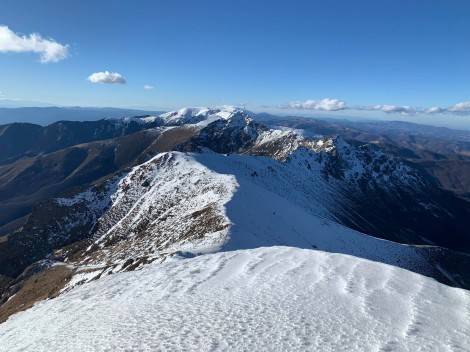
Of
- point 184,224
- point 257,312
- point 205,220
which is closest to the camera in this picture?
point 257,312

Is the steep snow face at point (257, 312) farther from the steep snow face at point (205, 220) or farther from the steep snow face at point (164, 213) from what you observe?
the steep snow face at point (164, 213)

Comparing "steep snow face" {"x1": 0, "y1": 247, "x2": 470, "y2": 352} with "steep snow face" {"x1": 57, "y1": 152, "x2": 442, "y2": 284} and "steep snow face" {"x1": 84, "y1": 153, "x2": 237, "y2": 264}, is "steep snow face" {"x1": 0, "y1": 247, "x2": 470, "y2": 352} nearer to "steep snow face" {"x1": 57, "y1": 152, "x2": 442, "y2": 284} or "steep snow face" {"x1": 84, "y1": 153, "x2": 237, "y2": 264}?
"steep snow face" {"x1": 57, "y1": 152, "x2": 442, "y2": 284}

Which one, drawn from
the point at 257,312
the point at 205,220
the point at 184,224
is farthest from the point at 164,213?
the point at 257,312

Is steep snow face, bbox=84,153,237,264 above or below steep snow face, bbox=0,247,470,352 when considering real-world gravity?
below

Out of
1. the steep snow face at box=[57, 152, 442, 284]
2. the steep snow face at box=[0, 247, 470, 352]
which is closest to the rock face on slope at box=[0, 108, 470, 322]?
the steep snow face at box=[57, 152, 442, 284]

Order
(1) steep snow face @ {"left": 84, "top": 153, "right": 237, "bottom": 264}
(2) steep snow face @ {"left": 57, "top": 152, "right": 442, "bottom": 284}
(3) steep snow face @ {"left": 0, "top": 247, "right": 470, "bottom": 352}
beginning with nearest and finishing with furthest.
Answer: (3) steep snow face @ {"left": 0, "top": 247, "right": 470, "bottom": 352}, (2) steep snow face @ {"left": 57, "top": 152, "right": 442, "bottom": 284}, (1) steep snow face @ {"left": 84, "top": 153, "right": 237, "bottom": 264}

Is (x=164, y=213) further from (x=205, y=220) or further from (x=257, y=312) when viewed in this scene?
(x=257, y=312)

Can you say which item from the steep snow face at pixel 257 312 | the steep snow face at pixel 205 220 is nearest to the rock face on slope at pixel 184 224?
the steep snow face at pixel 205 220

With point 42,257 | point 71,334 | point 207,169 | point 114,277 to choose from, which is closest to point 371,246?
point 207,169
